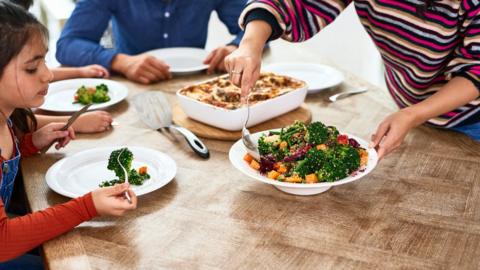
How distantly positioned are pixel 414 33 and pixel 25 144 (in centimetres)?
115

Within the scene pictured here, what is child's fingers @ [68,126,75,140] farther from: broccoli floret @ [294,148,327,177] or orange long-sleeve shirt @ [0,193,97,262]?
broccoli floret @ [294,148,327,177]

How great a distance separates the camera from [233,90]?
5.91 ft

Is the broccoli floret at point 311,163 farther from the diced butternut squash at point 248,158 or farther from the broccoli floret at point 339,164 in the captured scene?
the diced butternut squash at point 248,158

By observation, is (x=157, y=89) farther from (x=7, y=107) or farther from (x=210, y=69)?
(x=7, y=107)

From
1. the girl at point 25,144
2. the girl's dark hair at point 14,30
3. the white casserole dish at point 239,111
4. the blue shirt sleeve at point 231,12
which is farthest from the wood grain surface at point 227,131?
the blue shirt sleeve at point 231,12

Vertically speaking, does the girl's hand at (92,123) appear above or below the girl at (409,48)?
below

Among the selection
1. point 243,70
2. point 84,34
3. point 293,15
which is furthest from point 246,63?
point 84,34

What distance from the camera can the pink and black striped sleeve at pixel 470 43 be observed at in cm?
148

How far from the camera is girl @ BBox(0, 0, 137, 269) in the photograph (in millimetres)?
1156

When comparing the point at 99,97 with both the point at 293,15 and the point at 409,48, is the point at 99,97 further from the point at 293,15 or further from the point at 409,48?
the point at 409,48

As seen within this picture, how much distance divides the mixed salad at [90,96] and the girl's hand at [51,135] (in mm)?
317

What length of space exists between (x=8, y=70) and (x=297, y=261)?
786mm

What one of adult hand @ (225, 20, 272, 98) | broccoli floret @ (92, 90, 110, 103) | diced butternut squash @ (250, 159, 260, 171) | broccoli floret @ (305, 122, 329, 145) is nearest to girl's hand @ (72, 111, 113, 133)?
broccoli floret @ (92, 90, 110, 103)

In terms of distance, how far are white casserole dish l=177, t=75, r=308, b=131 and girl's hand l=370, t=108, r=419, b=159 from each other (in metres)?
0.40
